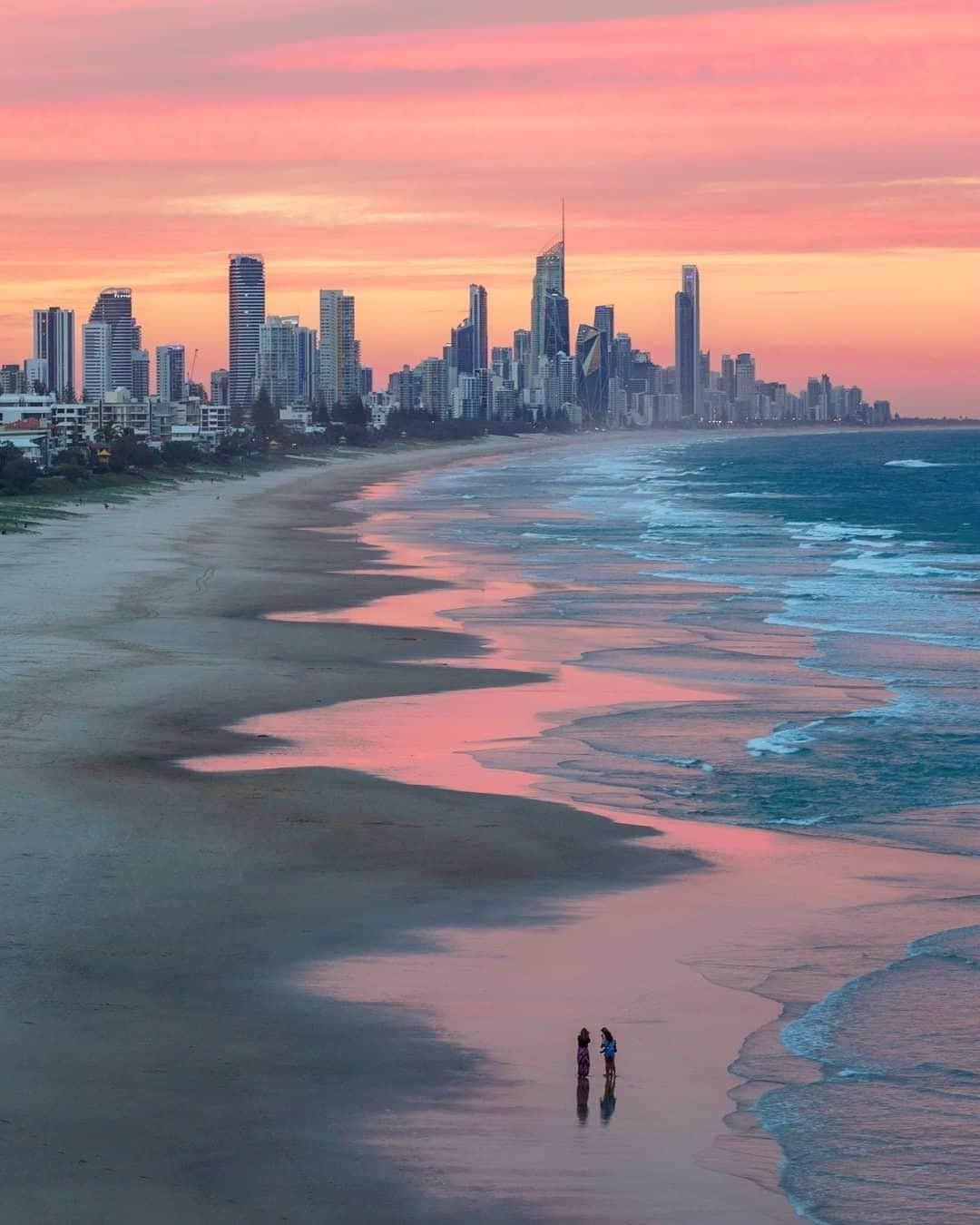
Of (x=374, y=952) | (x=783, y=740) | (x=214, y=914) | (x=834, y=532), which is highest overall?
(x=834, y=532)

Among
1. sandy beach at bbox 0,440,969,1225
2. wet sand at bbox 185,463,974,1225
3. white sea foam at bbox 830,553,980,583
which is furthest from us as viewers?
white sea foam at bbox 830,553,980,583

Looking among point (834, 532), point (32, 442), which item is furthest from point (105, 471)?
point (834, 532)

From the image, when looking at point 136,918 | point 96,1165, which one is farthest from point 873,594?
point 96,1165

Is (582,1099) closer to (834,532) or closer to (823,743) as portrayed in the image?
(823,743)

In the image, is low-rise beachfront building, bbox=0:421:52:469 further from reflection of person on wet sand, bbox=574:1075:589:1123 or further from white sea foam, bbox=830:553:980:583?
reflection of person on wet sand, bbox=574:1075:589:1123

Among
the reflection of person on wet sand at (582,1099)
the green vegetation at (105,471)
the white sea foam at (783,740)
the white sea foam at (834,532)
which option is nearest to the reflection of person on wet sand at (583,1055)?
the reflection of person on wet sand at (582,1099)

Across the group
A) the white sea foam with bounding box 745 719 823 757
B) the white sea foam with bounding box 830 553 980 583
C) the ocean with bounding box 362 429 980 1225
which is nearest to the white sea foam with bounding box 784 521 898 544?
the ocean with bounding box 362 429 980 1225
